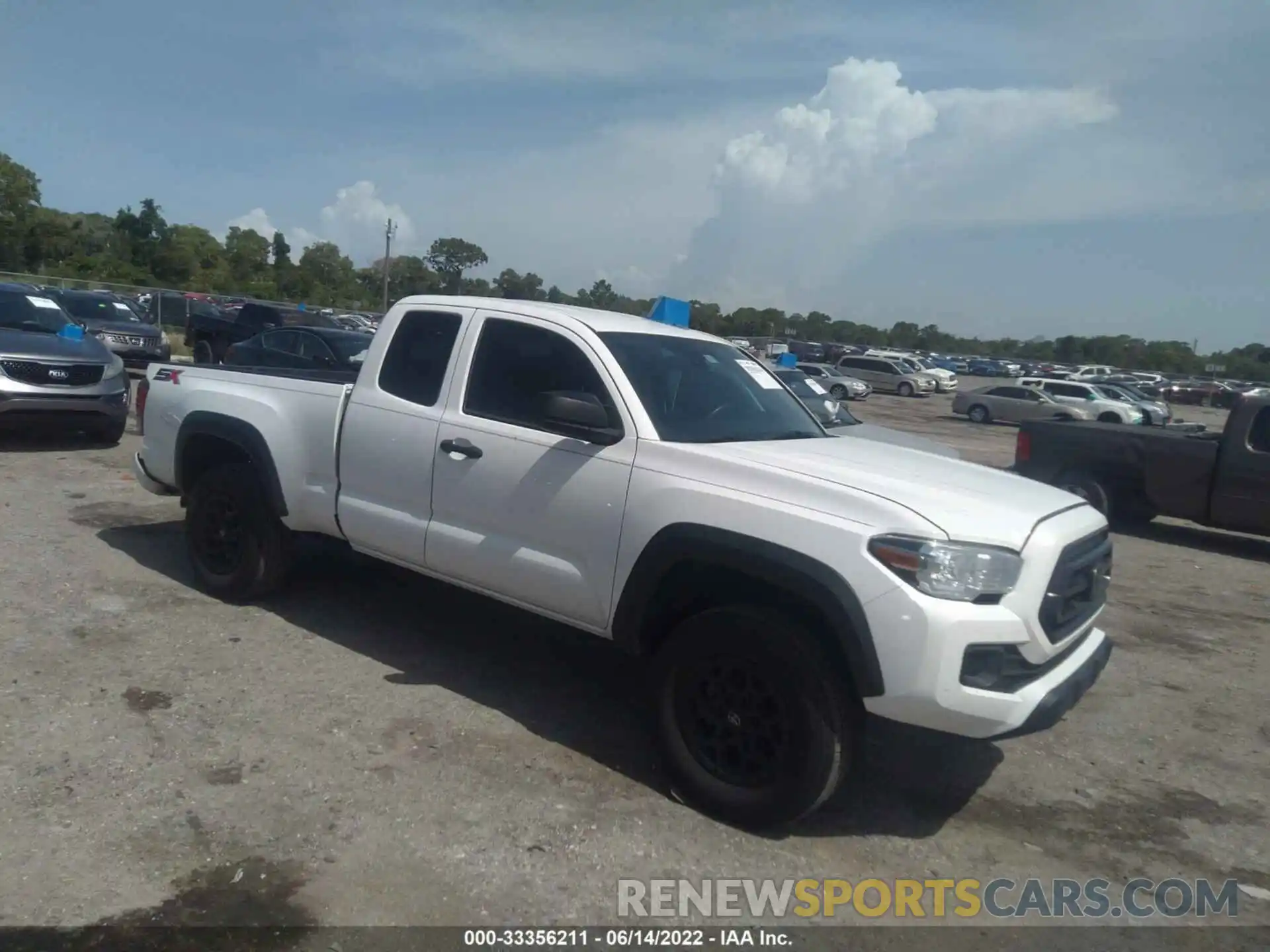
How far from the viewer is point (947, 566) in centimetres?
366

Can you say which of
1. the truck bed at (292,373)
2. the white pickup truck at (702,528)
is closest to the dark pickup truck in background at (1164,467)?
the white pickup truck at (702,528)

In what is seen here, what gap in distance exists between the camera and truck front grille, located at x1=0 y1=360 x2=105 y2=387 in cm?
1041

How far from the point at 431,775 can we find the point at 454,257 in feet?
26.2

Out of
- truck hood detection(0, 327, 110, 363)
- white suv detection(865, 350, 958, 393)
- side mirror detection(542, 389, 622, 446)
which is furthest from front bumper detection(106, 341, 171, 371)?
white suv detection(865, 350, 958, 393)

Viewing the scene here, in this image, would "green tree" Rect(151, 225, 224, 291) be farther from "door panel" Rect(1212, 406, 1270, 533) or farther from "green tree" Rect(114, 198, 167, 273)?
"door panel" Rect(1212, 406, 1270, 533)

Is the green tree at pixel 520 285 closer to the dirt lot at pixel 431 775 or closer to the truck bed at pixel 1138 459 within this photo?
the dirt lot at pixel 431 775

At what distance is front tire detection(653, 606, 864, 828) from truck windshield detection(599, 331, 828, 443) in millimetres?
942

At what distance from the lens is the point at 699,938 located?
3.40m

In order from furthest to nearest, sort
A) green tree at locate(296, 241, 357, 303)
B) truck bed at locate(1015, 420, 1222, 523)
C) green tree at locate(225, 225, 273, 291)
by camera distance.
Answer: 1. green tree at locate(225, 225, 273, 291)
2. green tree at locate(296, 241, 357, 303)
3. truck bed at locate(1015, 420, 1222, 523)

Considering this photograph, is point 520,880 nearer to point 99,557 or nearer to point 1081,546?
point 1081,546

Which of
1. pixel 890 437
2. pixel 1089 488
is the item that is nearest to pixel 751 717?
pixel 890 437

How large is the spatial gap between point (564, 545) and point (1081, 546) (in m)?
2.13

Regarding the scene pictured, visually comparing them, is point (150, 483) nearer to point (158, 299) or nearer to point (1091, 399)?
point (158, 299)

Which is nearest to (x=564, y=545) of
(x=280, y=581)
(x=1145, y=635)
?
(x=280, y=581)
